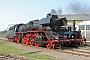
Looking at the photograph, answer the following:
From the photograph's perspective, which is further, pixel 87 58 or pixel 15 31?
pixel 15 31

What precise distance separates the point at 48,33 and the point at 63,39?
64.1 inches

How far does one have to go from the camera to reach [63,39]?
18484mm

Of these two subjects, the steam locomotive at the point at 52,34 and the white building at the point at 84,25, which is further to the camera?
the white building at the point at 84,25

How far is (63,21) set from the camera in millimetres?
20891

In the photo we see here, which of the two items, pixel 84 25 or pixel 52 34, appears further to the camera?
pixel 84 25

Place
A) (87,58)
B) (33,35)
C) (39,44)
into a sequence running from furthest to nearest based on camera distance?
(33,35) → (39,44) → (87,58)

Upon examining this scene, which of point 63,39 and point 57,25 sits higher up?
point 57,25

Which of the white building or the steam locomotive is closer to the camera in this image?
the steam locomotive

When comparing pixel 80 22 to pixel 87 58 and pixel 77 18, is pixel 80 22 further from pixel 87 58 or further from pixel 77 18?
pixel 87 58

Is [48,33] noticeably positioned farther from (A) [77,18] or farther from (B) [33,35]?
(A) [77,18]

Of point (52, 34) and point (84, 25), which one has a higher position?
point (84, 25)

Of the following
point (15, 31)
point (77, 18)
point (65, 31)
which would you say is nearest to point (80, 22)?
point (77, 18)

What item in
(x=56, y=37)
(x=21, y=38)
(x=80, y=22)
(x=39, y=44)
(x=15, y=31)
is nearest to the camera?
(x=56, y=37)

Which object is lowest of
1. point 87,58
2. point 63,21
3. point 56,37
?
point 87,58
